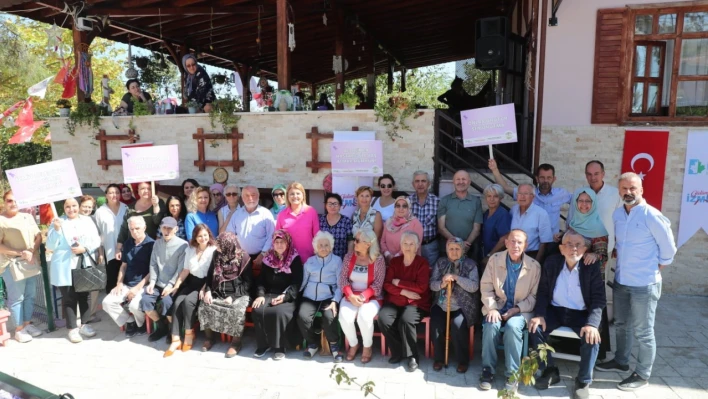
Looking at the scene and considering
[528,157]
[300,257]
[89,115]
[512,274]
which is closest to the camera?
[512,274]

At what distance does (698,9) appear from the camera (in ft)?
17.6

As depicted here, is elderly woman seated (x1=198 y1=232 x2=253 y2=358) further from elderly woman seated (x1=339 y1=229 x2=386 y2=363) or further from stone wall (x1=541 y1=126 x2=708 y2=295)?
stone wall (x1=541 y1=126 x2=708 y2=295)

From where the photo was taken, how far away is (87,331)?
15.4 ft

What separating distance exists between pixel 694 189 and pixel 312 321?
4873 mm

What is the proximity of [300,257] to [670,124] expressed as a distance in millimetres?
4720

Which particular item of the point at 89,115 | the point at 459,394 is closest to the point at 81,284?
the point at 89,115

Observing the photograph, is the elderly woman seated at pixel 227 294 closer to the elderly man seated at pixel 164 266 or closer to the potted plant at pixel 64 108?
the elderly man seated at pixel 164 266

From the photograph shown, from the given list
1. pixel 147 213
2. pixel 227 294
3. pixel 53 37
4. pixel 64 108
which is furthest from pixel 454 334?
pixel 53 37

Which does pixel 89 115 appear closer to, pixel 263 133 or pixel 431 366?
pixel 263 133

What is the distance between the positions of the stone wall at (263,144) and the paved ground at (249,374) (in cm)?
232

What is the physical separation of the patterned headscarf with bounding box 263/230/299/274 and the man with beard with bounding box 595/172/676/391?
2837 millimetres

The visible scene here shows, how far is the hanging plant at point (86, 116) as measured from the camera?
6.92 metres

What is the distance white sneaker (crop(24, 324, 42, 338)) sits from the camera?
4762 millimetres

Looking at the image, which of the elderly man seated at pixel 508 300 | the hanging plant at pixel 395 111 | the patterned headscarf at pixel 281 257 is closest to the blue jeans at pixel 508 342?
the elderly man seated at pixel 508 300
